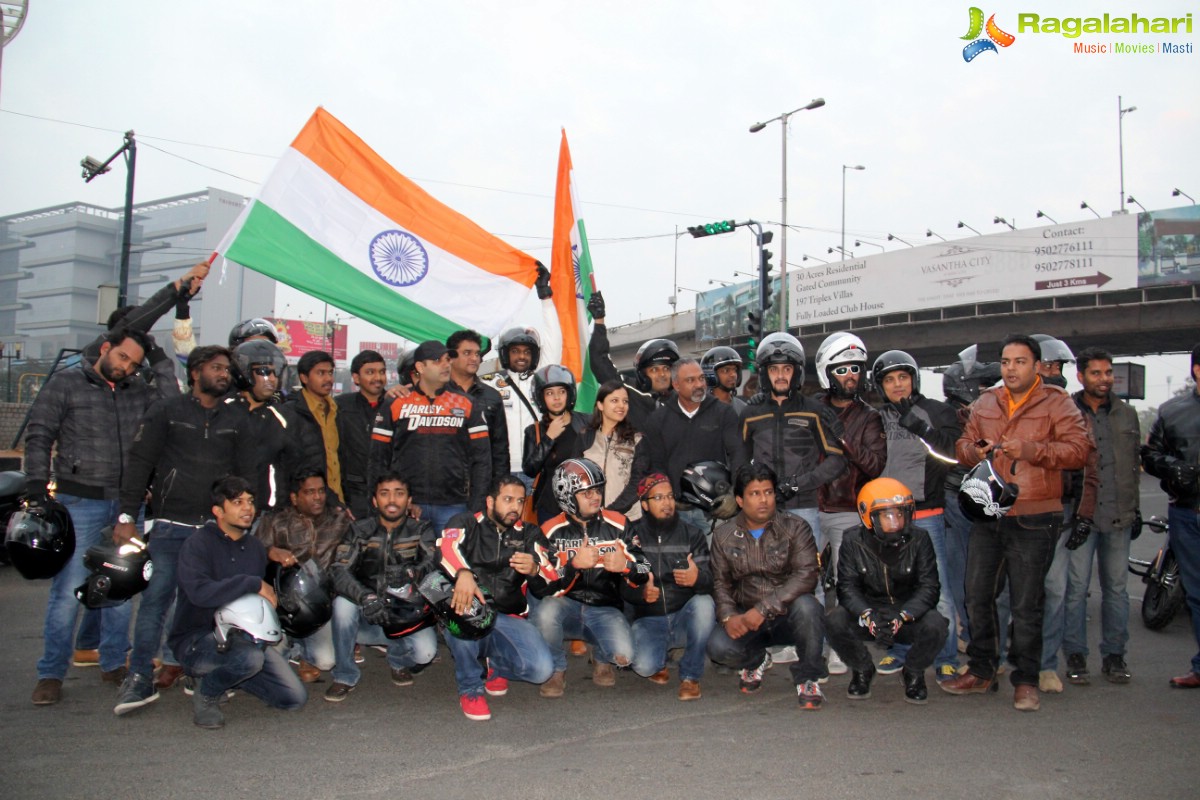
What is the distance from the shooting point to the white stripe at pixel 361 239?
7.66m

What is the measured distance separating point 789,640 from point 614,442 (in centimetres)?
187

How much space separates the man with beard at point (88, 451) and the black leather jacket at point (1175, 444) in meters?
6.62

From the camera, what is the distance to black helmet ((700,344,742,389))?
8.32 meters

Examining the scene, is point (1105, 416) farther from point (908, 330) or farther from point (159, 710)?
point (908, 330)

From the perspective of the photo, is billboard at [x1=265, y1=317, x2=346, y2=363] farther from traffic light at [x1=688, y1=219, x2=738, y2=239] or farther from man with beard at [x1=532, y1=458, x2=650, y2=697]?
man with beard at [x1=532, y1=458, x2=650, y2=697]

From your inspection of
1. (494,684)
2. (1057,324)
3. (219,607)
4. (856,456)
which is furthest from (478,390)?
(1057,324)

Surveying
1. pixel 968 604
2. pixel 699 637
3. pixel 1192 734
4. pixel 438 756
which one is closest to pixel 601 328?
pixel 699 637

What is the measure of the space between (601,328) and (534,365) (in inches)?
29.4

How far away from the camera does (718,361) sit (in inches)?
338

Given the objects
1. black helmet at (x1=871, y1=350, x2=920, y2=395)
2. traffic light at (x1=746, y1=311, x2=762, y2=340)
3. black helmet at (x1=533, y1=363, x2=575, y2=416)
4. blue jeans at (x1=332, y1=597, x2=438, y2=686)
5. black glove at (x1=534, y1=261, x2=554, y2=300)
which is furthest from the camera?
traffic light at (x1=746, y1=311, x2=762, y2=340)

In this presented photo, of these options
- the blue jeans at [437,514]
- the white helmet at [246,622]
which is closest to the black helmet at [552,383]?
the blue jeans at [437,514]

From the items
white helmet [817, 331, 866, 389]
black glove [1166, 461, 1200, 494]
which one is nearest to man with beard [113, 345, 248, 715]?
white helmet [817, 331, 866, 389]

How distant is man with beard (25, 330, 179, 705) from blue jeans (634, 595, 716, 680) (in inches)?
127

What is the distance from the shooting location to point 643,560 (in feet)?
19.5
